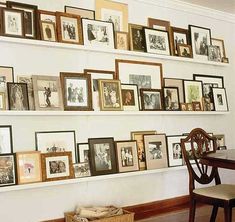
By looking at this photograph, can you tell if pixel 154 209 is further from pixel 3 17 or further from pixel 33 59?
pixel 3 17

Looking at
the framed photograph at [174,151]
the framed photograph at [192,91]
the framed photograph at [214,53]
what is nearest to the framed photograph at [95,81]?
the framed photograph at [174,151]

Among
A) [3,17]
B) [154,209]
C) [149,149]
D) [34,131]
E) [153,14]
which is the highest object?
[153,14]

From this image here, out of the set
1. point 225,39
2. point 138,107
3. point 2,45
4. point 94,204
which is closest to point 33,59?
point 2,45

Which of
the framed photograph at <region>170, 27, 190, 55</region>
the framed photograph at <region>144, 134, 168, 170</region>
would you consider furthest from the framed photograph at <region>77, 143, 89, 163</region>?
the framed photograph at <region>170, 27, 190, 55</region>

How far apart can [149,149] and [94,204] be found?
811 mm

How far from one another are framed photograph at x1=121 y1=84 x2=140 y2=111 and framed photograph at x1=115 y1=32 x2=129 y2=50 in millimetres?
395

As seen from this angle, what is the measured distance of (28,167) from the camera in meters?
2.87

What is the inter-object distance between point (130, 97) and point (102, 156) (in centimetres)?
68

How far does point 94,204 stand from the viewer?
10.9 ft

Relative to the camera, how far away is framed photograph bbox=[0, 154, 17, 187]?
278cm

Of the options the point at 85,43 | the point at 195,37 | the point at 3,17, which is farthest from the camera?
the point at 195,37

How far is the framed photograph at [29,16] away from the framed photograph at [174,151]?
71.6 inches

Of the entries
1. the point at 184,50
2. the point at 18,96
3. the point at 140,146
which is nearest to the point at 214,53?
the point at 184,50

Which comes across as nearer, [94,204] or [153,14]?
[94,204]
